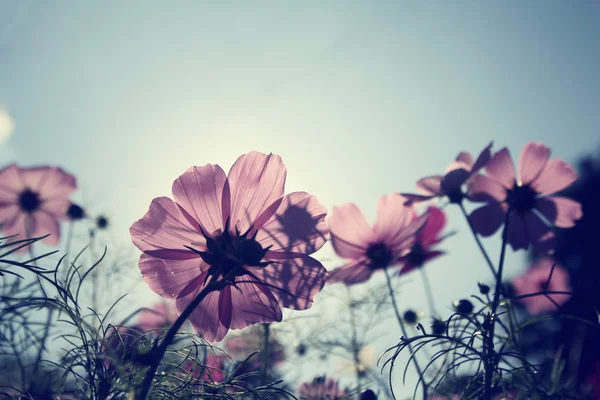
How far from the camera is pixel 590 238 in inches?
189

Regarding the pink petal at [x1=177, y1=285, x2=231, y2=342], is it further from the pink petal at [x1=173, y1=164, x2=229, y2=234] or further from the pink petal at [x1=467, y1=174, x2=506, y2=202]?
the pink petal at [x1=467, y1=174, x2=506, y2=202]

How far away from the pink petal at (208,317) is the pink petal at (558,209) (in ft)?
2.40

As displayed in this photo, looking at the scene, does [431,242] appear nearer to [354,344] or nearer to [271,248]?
[354,344]

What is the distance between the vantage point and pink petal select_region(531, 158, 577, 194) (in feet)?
2.96

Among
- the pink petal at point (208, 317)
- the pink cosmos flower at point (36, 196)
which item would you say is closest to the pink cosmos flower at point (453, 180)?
the pink petal at point (208, 317)

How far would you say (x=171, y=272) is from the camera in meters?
0.54

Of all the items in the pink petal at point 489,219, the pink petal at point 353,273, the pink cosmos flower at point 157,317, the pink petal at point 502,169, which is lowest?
the pink petal at point 353,273

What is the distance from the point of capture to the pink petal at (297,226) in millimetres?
535

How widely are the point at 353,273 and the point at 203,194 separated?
42 centimetres

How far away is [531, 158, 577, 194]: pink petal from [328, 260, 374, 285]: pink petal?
40 cm

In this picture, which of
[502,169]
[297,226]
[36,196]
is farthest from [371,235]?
[36,196]

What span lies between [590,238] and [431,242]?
481 cm

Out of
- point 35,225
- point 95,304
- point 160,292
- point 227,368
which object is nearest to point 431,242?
point 227,368

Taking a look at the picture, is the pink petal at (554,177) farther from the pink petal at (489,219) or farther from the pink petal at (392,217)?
the pink petal at (392,217)
